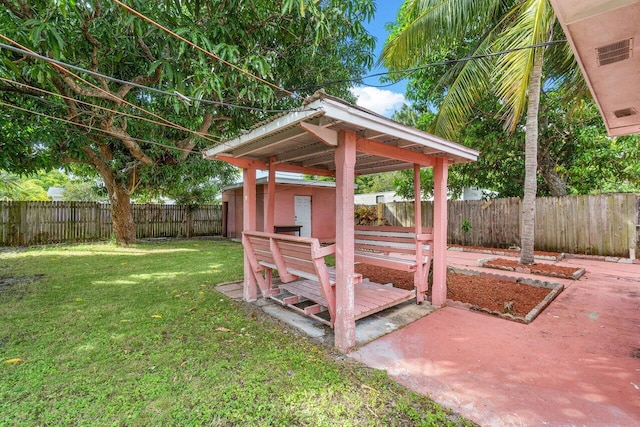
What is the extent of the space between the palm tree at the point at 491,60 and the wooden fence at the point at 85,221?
1166cm

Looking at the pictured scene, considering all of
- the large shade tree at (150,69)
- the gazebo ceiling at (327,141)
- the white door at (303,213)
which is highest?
Answer: the large shade tree at (150,69)

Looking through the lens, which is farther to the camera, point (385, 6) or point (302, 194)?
point (302, 194)

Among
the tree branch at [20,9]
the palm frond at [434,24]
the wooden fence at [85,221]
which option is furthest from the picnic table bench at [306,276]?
the wooden fence at [85,221]

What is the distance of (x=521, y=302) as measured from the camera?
14.2 feet

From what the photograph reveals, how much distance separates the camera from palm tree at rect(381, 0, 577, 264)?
19.3 feet

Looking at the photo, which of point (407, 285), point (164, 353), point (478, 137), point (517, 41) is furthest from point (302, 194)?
point (164, 353)

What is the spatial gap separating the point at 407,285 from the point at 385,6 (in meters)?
7.85

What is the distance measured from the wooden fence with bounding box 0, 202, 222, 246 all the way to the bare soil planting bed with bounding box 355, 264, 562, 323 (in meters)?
11.1

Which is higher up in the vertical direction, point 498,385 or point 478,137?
point 478,137

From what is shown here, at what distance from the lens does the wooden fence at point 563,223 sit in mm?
7602

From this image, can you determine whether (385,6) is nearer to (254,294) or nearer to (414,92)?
(414,92)

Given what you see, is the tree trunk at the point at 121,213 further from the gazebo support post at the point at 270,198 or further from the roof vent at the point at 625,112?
the roof vent at the point at 625,112

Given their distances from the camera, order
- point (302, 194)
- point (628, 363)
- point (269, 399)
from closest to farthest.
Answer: point (269, 399) → point (628, 363) → point (302, 194)

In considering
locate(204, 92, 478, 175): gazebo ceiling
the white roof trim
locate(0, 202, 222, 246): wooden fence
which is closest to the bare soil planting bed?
locate(204, 92, 478, 175): gazebo ceiling
